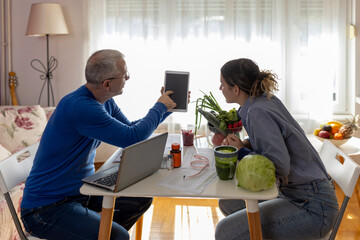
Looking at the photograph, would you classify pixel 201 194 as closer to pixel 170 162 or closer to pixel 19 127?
pixel 170 162

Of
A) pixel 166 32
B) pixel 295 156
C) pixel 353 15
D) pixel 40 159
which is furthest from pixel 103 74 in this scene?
pixel 353 15

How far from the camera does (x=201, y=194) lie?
128 cm

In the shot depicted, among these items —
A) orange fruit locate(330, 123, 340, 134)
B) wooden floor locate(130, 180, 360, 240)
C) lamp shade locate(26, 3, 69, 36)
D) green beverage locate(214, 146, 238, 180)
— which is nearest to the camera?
green beverage locate(214, 146, 238, 180)

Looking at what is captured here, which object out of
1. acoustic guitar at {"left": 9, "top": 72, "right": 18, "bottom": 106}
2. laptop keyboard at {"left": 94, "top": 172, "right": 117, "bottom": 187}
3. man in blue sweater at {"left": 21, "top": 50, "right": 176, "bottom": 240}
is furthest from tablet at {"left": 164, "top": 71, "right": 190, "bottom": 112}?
acoustic guitar at {"left": 9, "top": 72, "right": 18, "bottom": 106}

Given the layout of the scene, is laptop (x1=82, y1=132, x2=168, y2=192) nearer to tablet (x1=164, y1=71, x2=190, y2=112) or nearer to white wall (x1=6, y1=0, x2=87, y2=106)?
tablet (x1=164, y1=71, x2=190, y2=112)

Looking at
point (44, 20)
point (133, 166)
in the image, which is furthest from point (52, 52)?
point (133, 166)

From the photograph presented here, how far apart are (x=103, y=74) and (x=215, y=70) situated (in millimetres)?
1934

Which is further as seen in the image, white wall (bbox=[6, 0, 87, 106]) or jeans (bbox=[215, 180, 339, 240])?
white wall (bbox=[6, 0, 87, 106])

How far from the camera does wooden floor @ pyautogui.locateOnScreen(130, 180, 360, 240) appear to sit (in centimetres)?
236

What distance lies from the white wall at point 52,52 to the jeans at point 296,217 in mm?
2579

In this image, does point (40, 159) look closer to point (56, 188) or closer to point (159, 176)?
point (56, 188)

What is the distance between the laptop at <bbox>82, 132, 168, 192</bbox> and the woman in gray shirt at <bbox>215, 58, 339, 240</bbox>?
1.11ft

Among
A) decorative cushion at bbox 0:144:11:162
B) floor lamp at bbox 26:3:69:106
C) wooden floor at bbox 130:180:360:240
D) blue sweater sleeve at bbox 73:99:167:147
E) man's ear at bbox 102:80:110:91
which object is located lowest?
wooden floor at bbox 130:180:360:240

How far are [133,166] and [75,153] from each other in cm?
40
